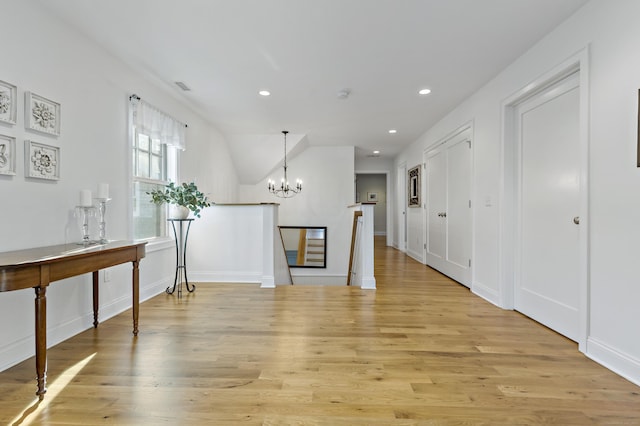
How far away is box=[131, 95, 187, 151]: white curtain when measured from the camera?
317 centimetres

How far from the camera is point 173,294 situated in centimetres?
363

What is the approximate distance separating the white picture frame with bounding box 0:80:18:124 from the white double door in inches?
170

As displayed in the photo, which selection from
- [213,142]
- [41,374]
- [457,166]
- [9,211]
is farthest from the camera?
[213,142]

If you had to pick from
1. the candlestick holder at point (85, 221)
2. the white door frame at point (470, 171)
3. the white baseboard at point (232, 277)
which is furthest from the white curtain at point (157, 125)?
the white door frame at point (470, 171)

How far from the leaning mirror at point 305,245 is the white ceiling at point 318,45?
123 inches

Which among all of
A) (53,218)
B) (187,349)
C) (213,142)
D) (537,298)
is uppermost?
(213,142)

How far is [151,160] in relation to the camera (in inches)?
143

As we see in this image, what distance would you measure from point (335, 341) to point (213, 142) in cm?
412

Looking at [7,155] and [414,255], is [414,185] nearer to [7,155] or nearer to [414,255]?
[414,255]

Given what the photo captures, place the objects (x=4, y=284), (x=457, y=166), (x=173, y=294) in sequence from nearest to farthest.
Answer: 1. (x=4, y=284)
2. (x=173, y=294)
3. (x=457, y=166)

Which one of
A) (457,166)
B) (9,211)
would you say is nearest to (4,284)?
(9,211)

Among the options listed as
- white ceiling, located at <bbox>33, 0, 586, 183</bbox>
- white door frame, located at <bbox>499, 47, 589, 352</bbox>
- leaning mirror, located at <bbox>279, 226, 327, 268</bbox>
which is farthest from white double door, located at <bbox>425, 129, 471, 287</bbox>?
leaning mirror, located at <bbox>279, 226, 327, 268</bbox>

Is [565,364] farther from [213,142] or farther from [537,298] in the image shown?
[213,142]

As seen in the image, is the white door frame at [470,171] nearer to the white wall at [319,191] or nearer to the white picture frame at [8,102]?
the white wall at [319,191]
